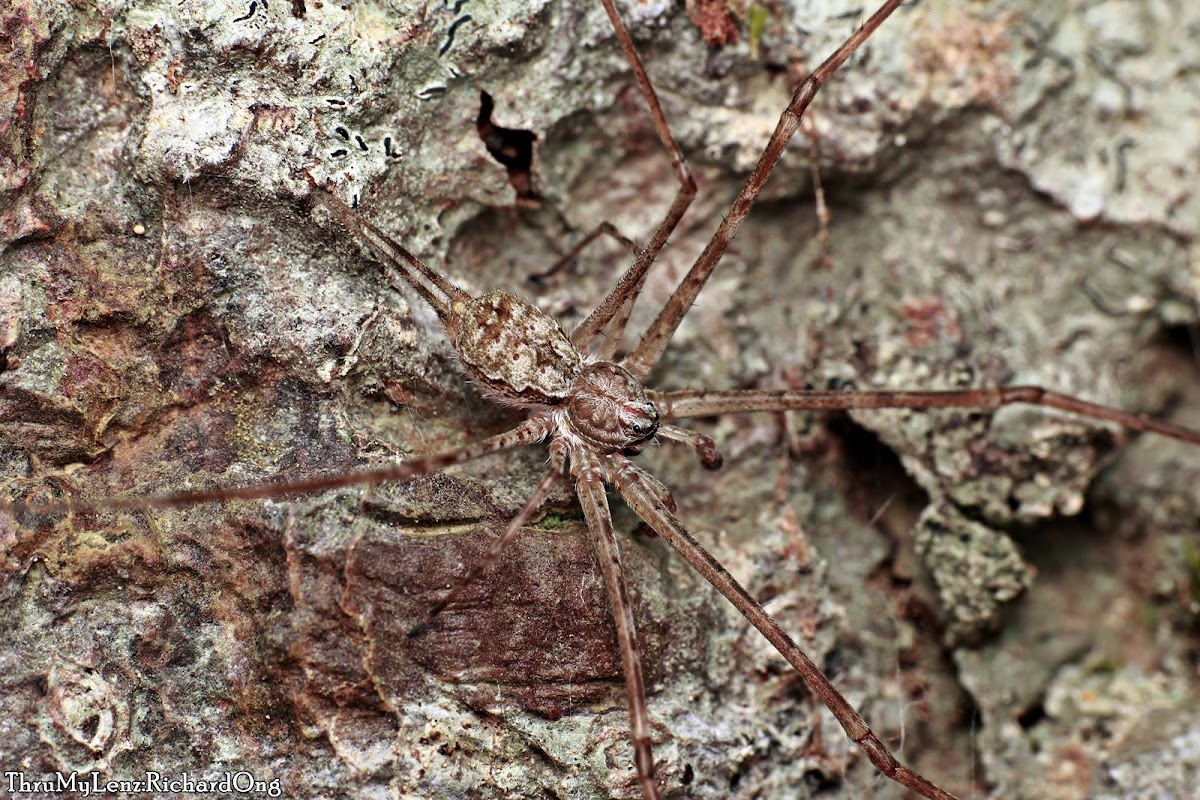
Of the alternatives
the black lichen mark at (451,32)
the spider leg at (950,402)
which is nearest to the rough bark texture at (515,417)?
the black lichen mark at (451,32)

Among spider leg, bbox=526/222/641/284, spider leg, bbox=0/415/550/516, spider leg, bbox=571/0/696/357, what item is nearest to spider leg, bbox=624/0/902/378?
spider leg, bbox=571/0/696/357

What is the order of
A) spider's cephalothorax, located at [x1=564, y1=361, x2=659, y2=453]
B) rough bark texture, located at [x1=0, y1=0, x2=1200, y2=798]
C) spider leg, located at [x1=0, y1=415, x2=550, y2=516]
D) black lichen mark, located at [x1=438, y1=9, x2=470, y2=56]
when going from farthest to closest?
1. spider's cephalothorax, located at [x1=564, y1=361, x2=659, y2=453]
2. black lichen mark, located at [x1=438, y1=9, x2=470, y2=56]
3. rough bark texture, located at [x1=0, y1=0, x2=1200, y2=798]
4. spider leg, located at [x1=0, y1=415, x2=550, y2=516]

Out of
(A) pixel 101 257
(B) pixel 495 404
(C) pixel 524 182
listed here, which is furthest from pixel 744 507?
(A) pixel 101 257

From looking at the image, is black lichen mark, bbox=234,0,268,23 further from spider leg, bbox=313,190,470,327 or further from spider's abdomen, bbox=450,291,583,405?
Answer: spider's abdomen, bbox=450,291,583,405

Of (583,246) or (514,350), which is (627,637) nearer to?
(514,350)

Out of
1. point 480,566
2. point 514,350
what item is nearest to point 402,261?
point 514,350

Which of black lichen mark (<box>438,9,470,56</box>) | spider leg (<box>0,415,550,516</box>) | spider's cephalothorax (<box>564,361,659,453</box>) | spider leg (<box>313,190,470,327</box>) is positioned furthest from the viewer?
spider's cephalothorax (<box>564,361,659,453</box>)

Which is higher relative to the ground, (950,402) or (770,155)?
(770,155)

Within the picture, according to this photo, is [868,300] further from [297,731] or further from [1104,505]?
[297,731]
